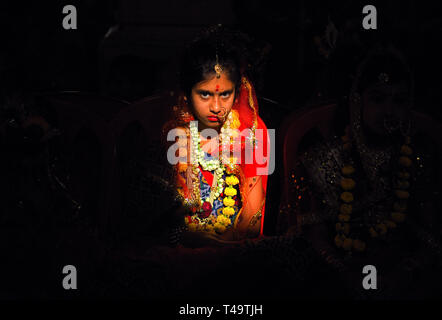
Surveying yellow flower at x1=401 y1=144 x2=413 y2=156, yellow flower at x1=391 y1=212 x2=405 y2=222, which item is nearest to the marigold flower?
yellow flower at x1=391 y1=212 x2=405 y2=222

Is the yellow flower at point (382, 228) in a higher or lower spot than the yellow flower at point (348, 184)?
lower

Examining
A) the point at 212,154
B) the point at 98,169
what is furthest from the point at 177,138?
the point at 98,169

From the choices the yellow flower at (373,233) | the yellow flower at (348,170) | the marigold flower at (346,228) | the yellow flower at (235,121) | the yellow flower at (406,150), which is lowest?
the yellow flower at (373,233)

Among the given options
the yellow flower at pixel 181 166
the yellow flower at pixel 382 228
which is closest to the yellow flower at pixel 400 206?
the yellow flower at pixel 382 228

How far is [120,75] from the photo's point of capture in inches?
104

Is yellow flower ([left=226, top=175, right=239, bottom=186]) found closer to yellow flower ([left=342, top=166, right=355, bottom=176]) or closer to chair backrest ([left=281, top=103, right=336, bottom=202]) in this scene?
chair backrest ([left=281, top=103, right=336, bottom=202])

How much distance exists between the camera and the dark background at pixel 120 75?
2469 mm

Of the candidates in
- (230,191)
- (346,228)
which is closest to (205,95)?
(230,191)

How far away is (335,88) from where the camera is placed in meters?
2.52

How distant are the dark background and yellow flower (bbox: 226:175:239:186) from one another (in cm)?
24

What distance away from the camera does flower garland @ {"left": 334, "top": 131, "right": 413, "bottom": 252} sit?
7.67 feet

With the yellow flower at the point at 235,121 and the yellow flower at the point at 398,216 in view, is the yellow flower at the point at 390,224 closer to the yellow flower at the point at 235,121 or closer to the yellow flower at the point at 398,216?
the yellow flower at the point at 398,216

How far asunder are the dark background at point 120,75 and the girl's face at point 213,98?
0.20m

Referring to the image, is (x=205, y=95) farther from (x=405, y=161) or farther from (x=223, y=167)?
(x=405, y=161)
